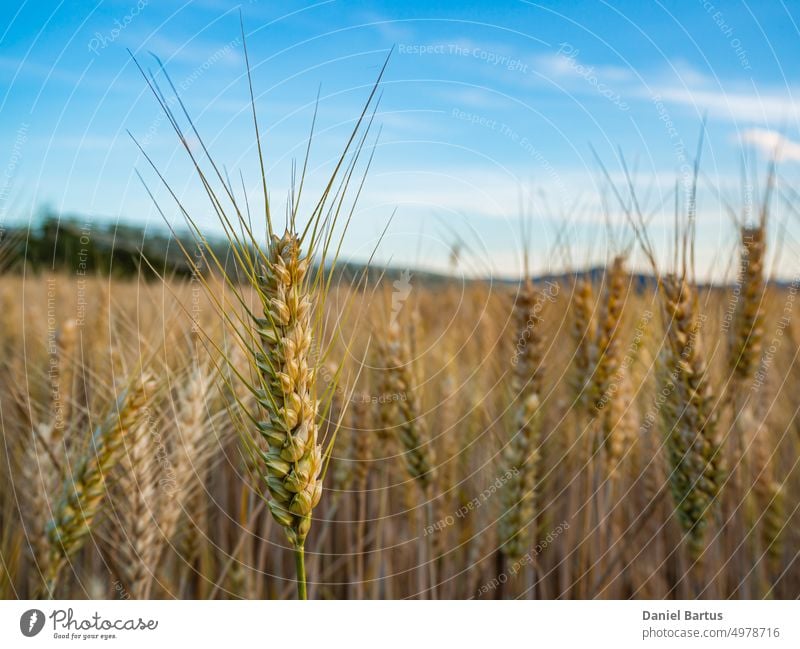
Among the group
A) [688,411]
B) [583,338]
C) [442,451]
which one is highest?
[583,338]

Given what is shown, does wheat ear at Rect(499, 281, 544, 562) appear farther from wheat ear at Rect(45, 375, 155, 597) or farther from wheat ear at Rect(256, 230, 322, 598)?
wheat ear at Rect(45, 375, 155, 597)

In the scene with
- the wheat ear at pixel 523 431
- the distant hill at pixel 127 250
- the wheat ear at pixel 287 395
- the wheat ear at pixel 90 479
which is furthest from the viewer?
the wheat ear at pixel 523 431

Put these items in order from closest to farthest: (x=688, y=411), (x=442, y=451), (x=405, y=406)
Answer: (x=688, y=411) < (x=405, y=406) < (x=442, y=451)

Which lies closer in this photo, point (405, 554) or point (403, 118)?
point (403, 118)

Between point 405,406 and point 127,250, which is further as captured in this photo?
point 405,406

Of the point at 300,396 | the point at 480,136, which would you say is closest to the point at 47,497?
the point at 300,396

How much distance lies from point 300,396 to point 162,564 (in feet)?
3.96

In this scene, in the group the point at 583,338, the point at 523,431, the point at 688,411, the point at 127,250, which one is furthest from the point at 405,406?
the point at 127,250

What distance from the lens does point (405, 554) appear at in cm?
219

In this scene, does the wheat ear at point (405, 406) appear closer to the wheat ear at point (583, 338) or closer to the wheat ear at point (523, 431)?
the wheat ear at point (523, 431)

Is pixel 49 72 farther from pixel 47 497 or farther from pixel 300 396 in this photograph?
pixel 300 396

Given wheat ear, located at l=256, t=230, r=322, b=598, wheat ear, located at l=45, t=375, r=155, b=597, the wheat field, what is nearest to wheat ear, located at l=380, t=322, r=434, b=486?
the wheat field

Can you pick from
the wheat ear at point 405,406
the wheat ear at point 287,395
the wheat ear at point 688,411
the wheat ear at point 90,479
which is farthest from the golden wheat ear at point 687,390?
the wheat ear at point 90,479

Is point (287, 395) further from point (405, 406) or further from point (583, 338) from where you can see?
point (583, 338)
